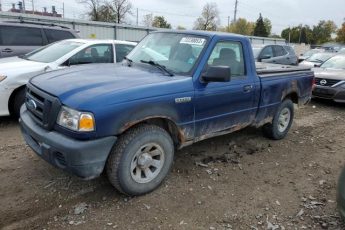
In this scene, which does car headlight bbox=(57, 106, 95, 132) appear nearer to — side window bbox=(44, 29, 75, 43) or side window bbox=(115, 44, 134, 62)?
side window bbox=(115, 44, 134, 62)

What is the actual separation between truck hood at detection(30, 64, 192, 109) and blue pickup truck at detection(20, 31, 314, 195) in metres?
0.01

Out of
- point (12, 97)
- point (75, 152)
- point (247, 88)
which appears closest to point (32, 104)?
point (75, 152)

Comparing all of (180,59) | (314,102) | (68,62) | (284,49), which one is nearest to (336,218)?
(180,59)

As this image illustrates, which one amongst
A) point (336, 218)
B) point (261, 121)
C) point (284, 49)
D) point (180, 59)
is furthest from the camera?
point (284, 49)

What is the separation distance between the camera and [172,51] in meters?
4.47

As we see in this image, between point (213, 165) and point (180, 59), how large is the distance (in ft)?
5.21

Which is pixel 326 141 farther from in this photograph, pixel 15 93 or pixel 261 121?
pixel 15 93

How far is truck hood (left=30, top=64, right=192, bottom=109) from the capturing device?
3.33 metres

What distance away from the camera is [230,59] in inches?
185

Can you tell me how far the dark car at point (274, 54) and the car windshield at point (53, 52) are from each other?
25.6ft

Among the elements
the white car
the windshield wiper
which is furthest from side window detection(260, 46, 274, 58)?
the windshield wiper

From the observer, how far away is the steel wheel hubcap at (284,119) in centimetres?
606

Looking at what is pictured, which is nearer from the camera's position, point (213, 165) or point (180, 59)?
point (180, 59)

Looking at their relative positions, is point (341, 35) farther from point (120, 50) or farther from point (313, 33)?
point (120, 50)
